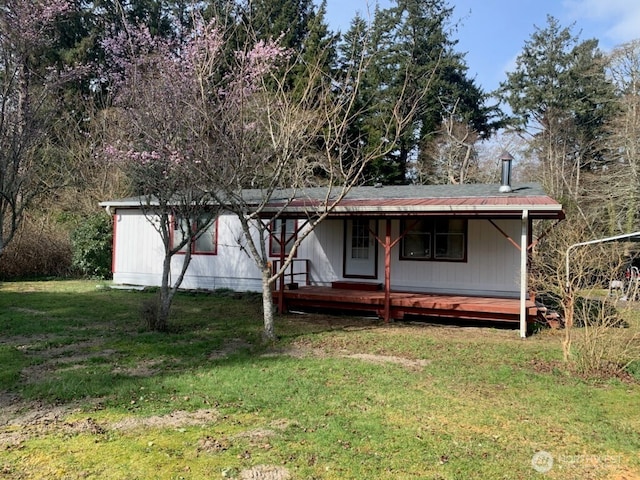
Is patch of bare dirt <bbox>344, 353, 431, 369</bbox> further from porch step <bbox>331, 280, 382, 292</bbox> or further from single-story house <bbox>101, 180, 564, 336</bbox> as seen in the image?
porch step <bbox>331, 280, 382, 292</bbox>

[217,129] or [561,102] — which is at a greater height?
[561,102]

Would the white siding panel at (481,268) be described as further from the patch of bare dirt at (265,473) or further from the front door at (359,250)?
the patch of bare dirt at (265,473)

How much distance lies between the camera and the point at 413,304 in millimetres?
8977

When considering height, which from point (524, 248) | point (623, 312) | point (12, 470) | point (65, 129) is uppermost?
point (65, 129)

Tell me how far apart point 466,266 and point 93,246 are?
1092cm

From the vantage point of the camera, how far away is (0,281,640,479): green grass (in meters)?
3.30

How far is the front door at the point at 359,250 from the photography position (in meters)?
11.1

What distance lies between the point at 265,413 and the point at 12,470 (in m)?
1.86

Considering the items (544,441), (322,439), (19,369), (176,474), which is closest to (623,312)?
(544,441)

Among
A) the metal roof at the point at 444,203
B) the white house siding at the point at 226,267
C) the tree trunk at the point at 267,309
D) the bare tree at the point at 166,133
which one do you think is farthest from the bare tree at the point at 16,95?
the white house siding at the point at 226,267

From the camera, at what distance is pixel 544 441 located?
373 cm

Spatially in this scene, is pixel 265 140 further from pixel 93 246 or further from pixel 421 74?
pixel 421 74

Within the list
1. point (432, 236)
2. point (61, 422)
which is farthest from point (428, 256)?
point (61, 422)

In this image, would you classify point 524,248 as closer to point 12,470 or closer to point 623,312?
point 623,312
